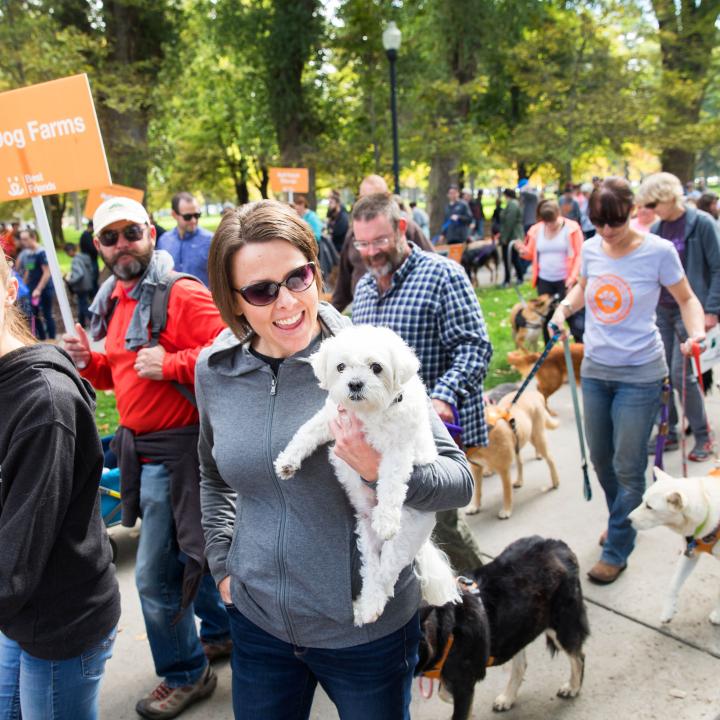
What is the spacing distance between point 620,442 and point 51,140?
3.67 meters

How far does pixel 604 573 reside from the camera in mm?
4043

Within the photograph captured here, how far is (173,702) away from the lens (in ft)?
10.5

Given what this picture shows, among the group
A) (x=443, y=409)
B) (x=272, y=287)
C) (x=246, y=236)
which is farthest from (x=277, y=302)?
(x=443, y=409)

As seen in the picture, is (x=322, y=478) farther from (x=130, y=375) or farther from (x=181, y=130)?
(x=181, y=130)

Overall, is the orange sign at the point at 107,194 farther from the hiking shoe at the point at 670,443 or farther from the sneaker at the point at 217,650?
the hiking shoe at the point at 670,443

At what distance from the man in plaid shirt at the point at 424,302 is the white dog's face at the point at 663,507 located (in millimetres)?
1165

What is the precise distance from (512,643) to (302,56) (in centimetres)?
2207

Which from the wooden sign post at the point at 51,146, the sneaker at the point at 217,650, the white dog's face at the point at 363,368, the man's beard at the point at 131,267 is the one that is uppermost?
the wooden sign post at the point at 51,146

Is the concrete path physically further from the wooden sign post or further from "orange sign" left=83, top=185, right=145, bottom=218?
"orange sign" left=83, top=185, right=145, bottom=218

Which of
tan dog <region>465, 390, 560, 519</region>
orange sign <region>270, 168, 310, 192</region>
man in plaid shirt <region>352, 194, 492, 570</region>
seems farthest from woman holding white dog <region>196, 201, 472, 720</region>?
orange sign <region>270, 168, 310, 192</region>

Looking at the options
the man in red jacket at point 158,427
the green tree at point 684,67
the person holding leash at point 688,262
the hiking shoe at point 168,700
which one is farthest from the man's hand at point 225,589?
the green tree at point 684,67

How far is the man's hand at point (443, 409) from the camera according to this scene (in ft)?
9.82

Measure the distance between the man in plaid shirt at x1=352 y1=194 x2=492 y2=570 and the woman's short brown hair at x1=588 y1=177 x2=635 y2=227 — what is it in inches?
36.9

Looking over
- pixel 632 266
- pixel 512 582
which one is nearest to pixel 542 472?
pixel 632 266
